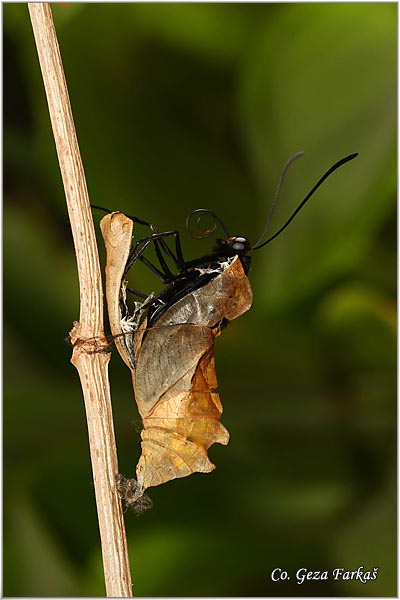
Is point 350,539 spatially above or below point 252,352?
below

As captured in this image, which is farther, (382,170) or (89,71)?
(89,71)

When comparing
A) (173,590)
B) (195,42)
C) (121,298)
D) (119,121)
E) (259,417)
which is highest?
(195,42)

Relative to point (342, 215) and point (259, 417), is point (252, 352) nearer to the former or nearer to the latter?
point (259, 417)

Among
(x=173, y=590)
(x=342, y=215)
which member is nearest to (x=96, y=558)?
(x=173, y=590)
